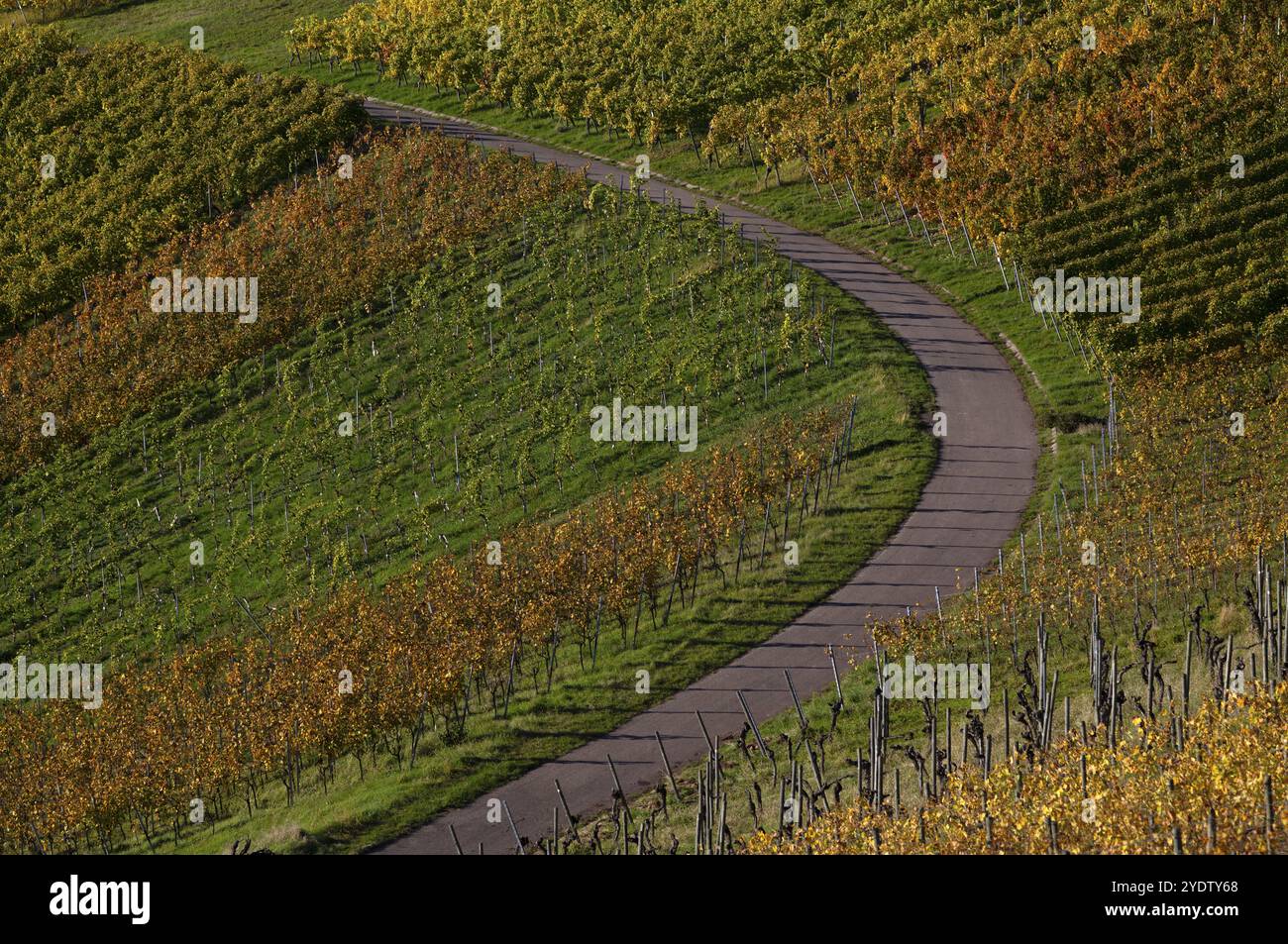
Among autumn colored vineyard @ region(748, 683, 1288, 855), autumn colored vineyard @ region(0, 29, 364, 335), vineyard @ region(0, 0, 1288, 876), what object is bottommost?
autumn colored vineyard @ region(748, 683, 1288, 855)

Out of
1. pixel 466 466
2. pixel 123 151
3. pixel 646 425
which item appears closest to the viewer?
pixel 646 425

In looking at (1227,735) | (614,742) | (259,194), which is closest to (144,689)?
(614,742)

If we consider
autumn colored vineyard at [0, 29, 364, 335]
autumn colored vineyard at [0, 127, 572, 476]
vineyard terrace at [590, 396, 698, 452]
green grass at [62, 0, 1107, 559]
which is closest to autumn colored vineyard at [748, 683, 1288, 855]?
green grass at [62, 0, 1107, 559]

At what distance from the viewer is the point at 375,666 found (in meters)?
63.1

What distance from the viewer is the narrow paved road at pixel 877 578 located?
54906 millimetres

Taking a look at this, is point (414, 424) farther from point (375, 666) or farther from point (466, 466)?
point (375, 666)

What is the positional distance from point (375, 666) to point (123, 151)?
73499 millimetres

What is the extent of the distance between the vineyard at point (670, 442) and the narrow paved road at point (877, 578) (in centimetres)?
26

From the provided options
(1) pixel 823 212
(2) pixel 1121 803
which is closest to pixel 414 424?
(1) pixel 823 212

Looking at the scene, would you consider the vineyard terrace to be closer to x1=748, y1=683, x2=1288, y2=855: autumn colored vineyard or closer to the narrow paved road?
the narrow paved road

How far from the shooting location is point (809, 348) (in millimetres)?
82562

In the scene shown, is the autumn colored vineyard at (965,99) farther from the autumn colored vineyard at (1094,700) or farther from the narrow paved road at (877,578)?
the autumn colored vineyard at (1094,700)

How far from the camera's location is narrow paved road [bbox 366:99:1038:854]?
2162 inches

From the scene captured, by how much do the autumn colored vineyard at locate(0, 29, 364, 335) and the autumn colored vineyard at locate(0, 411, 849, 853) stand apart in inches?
1852
